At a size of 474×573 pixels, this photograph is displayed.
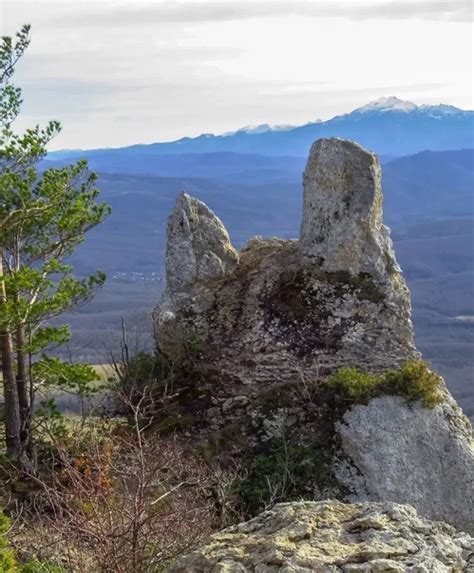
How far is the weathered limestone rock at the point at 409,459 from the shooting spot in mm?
15562

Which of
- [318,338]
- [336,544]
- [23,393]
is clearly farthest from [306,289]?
[336,544]

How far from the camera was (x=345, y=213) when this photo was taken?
787 inches

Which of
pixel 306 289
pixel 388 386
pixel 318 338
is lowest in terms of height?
pixel 388 386

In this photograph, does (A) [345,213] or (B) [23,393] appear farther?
(A) [345,213]

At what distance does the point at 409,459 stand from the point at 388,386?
1.54 meters

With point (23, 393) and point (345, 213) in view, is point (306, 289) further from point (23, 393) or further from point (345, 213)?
point (23, 393)

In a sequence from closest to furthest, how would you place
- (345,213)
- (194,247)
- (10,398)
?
(10,398) < (345,213) < (194,247)

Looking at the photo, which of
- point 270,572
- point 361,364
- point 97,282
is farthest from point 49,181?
point 270,572

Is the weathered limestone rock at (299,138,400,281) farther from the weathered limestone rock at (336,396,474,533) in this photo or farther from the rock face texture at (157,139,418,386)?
the weathered limestone rock at (336,396,474,533)

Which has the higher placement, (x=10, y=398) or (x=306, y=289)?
(x=306, y=289)

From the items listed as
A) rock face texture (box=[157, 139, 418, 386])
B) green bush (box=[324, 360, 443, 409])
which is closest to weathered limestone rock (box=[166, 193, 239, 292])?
rock face texture (box=[157, 139, 418, 386])

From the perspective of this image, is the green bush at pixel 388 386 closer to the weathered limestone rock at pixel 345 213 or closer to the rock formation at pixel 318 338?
the rock formation at pixel 318 338

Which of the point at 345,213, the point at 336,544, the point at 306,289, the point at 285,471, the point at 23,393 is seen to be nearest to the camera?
the point at 336,544

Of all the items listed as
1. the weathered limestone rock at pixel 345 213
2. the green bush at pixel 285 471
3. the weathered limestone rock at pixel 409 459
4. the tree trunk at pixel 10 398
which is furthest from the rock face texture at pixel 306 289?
the tree trunk at pixel 10 398
